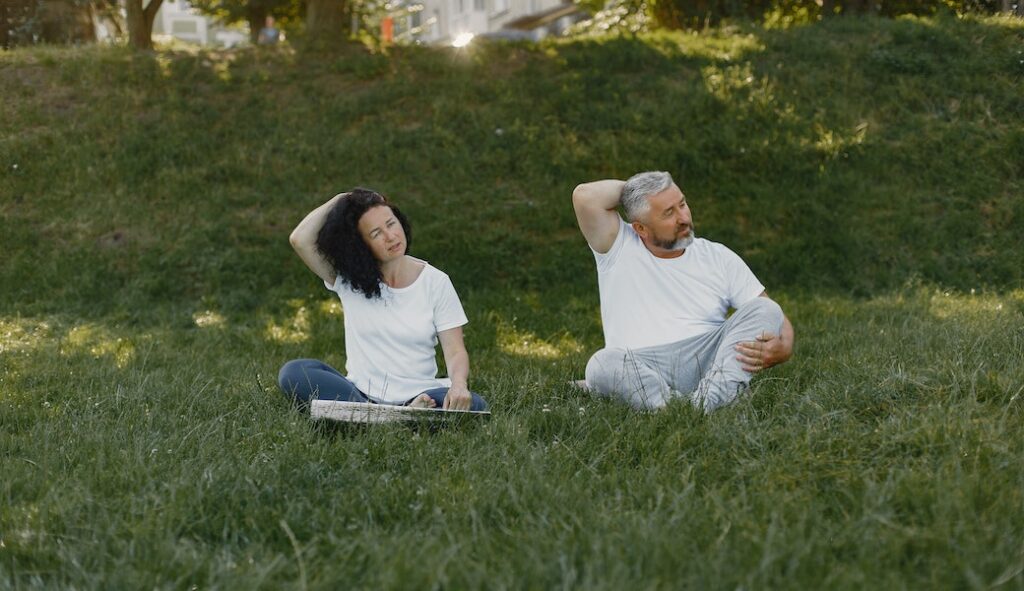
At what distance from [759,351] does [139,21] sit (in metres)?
12.0

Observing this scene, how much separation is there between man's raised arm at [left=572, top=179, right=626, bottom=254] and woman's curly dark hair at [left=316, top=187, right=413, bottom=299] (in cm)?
104

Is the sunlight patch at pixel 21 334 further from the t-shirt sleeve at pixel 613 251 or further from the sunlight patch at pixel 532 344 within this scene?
the t-shirt sleeve at pixel 613 251

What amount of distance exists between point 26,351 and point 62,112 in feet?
19.6

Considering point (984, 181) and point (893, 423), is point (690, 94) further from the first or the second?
point (893, 423)

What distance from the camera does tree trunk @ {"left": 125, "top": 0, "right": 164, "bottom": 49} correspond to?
14.1m

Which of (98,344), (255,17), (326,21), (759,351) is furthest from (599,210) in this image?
(255,17)

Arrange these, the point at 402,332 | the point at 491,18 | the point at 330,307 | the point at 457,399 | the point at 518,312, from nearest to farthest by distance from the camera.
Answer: the point at 457,399, the point at 402,332, the point at 518,312, the point at 330,307, the point at 491,18

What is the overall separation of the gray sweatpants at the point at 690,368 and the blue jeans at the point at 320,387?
26.7 inches

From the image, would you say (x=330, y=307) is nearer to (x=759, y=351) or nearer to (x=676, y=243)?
(x=676, y=243)

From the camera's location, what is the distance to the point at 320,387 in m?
5.05

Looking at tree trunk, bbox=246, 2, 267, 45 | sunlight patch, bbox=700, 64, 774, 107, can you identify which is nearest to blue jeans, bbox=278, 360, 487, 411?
sunlight patch, bbox=700, 64, 774, 107

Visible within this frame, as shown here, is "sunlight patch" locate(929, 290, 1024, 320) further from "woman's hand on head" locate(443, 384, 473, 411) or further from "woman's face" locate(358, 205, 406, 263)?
"woman's face" locate(358, 205, 406, 263)

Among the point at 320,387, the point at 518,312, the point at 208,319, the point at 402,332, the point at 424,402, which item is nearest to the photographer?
the point at 424,402

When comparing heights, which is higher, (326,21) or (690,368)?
(326,21)
